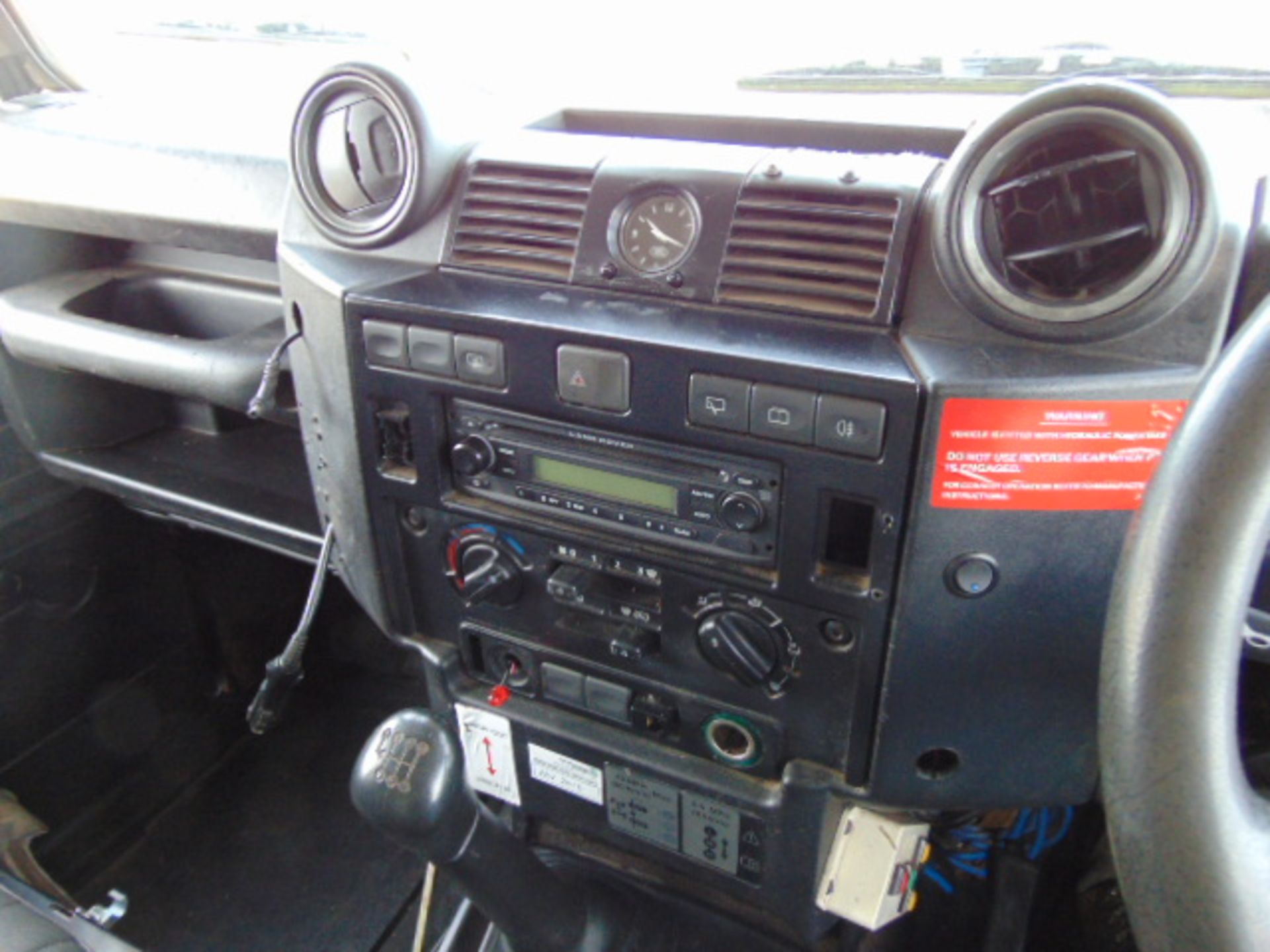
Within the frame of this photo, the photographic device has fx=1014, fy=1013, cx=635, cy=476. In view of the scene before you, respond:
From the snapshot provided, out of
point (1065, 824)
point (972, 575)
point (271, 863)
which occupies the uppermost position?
point (972, 575)

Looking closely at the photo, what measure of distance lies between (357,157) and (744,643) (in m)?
0.61

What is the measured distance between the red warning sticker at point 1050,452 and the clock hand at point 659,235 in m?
0.29

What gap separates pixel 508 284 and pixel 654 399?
0.21m

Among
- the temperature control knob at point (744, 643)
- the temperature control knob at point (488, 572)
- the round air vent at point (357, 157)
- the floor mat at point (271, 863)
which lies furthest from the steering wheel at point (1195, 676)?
the floor mat at point (271, 863)

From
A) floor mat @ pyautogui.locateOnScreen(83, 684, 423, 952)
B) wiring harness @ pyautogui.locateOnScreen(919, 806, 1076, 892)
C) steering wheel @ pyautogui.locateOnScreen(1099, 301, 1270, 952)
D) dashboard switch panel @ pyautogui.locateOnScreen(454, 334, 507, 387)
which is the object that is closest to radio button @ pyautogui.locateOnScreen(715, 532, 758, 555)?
dashboard switch panel @ pyautogui.locateOnScreen(454, 334, 507, 387)

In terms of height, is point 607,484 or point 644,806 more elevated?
point 607,484

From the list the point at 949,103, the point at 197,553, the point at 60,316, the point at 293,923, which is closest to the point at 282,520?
the point at 60,316

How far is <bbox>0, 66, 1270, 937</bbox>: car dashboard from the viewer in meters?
0.72

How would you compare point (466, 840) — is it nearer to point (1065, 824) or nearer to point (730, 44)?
point (1065, 824)

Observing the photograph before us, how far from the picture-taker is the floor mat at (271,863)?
168 cm

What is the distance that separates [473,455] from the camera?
3.11 ft

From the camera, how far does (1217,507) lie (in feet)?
1.60

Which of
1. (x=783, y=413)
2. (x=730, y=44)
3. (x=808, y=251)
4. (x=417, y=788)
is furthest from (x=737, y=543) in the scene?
(x=730, y=44)

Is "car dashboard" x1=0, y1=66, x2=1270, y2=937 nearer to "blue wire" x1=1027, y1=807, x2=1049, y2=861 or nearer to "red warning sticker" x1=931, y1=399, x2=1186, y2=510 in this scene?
"red warning sticker" x1=931, y1=399, x2=1186, y2=510
